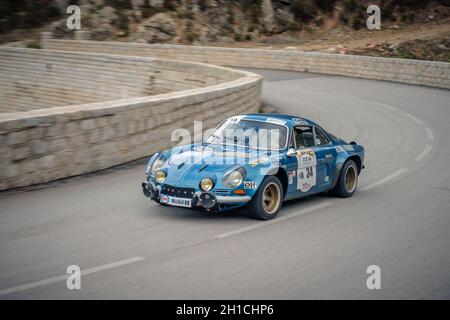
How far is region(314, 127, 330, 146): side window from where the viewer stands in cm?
1065

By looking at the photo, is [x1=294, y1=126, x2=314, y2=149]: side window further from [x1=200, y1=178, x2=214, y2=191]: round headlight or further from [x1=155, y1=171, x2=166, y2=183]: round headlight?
[x1=155, y1=171, x2=166, y2=183]: round headlight

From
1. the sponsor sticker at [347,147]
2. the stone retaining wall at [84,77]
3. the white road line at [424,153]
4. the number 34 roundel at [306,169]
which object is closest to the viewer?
the number 34 roundel at [306,169]

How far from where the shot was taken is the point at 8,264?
7.09 m

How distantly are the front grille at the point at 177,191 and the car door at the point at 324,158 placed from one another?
90.8 inches

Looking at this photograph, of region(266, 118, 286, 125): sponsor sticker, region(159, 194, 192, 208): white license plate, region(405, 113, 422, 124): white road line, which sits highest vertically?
region(266, 118, 286, 125): sponsor sticker

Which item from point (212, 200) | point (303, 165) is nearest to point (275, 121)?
point (303, 165)

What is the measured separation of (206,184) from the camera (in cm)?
884

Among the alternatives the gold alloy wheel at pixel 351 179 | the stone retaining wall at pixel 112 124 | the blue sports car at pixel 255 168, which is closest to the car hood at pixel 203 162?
the blue sports car at pixel 255 168

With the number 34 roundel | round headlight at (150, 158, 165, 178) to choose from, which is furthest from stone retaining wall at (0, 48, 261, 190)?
the number 34 roundel

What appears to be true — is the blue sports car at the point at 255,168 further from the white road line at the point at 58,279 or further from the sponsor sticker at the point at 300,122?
the white road line at the point at 58,279

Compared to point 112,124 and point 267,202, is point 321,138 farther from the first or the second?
point 112,124

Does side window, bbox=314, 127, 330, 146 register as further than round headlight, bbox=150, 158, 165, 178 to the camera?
Yes

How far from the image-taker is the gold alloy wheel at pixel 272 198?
933cm

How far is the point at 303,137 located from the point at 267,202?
4.59 ft
